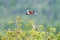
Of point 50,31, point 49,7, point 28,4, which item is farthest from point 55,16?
point 50,31

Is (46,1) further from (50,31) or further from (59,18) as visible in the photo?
(50,31)

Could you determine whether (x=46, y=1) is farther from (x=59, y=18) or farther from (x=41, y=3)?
(x=59, y=18)

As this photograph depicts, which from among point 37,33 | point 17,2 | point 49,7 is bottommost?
point 37,33

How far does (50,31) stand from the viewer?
20.0 ft

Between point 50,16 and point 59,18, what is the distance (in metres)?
1.47

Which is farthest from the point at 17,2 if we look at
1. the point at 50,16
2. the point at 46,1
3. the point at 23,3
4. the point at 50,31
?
the point at 50,31

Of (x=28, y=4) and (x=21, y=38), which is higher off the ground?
(x=28, y=4)

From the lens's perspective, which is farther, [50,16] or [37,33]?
[50,16]

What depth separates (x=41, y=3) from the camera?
177 feet

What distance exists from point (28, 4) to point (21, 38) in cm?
4714

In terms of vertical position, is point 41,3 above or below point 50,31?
above

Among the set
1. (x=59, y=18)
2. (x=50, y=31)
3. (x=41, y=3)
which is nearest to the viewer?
(x=50, y=31)

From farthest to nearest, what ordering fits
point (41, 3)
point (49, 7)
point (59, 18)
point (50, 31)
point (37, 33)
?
point (41, 3) → point (49, 7) → point (59, 18) → point (50, 31) → point (37, 33)

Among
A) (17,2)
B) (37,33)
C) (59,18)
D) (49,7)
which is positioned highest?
(17,2)
